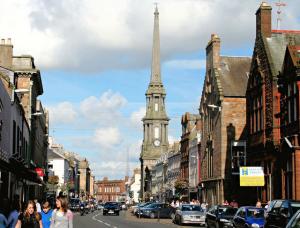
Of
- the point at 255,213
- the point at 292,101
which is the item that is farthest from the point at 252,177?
the point at 255,213

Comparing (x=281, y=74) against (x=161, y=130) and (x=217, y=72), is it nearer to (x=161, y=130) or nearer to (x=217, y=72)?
(x=217, y=72)

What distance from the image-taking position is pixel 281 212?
831 inches

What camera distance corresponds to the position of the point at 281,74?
39.4 meters

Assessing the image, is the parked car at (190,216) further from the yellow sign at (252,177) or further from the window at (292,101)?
the window at (292,101)

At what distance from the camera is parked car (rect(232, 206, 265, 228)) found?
2545 cm

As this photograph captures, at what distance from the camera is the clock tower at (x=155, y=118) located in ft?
557

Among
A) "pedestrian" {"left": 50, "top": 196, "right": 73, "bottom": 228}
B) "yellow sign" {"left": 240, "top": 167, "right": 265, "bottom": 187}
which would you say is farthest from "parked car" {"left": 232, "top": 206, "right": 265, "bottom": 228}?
"yellow sign" {"left": 240, "top": 167, "right": 265, "bottom": 187}

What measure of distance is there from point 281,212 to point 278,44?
2713 centimetres

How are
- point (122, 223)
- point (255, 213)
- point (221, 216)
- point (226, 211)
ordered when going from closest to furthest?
point (255, 213) → point (221, 216) → point (226, 211) → point (122, 223)

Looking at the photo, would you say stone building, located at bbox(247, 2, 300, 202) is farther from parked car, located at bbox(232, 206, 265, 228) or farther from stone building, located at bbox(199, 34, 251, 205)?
parked car, located at bbox(232, 206, 265, 228)

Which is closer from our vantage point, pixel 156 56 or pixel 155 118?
pixel 155 118

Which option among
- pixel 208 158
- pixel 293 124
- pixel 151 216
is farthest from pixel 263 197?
pixel 208 158

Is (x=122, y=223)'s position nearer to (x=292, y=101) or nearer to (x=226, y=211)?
(x=226, y=211)

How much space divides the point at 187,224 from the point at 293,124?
32.2 ft
